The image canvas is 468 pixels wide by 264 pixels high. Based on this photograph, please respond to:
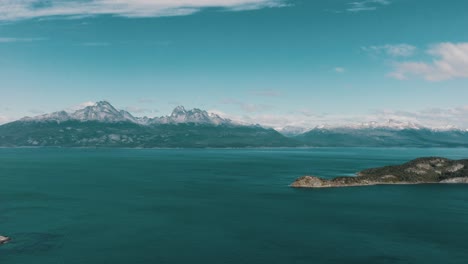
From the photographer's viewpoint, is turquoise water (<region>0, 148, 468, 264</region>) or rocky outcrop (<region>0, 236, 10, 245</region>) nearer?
turquoise water (<region>0, 148, 468, 264</region>)

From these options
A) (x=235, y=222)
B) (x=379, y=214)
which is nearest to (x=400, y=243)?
(x=379, y=214)

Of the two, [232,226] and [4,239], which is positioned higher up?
[4,239]

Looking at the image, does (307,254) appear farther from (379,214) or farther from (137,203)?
(137,203)

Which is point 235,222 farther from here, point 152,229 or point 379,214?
point 379,214

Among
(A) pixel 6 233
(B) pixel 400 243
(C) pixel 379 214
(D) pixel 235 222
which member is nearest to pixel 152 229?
(D) pixel 235 222

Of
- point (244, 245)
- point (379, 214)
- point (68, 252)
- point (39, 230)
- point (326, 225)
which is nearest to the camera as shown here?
point (68, 252)

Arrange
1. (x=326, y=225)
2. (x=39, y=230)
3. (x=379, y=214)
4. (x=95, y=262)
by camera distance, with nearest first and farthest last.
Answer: (x=95, y=262) → (x=39, y=230) → (x=326, y=225) → (x=379, y=214)

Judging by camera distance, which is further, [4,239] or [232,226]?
[232,226]

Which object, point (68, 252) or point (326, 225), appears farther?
point (326, 225)

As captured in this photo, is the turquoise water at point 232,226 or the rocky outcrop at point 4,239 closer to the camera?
the turquoise water at point 232,226
